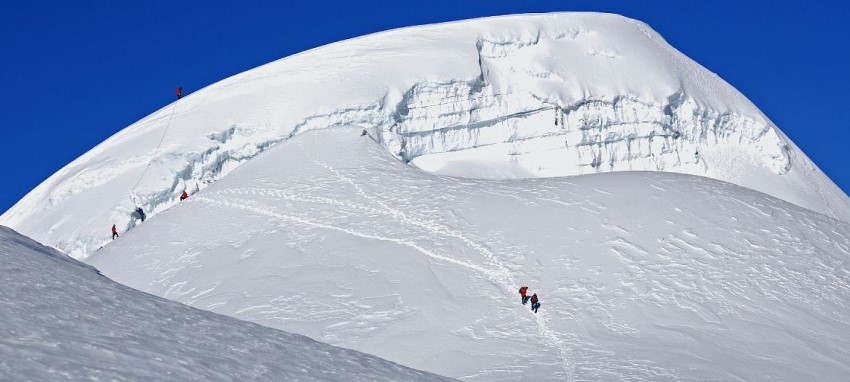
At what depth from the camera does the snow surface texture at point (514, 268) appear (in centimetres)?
2817

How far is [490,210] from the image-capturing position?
3772cm

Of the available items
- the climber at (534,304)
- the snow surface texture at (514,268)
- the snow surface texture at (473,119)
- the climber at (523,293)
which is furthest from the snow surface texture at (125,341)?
the snow surface texture at (473,119)

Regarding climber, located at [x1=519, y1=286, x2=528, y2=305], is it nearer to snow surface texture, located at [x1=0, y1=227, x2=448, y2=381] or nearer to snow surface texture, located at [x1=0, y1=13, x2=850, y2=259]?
snow surface texture, located at [x1=0, y1=227, x2=448, y2=381]

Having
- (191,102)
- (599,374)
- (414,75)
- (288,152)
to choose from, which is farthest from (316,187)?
(599,374)

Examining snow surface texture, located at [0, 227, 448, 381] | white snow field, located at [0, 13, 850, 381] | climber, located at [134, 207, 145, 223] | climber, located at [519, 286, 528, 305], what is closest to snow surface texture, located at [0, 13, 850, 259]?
white snow field, located at [0, 13, 850, 381]

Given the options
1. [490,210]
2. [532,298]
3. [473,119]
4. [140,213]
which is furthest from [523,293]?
[473,119]

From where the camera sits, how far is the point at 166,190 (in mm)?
45375

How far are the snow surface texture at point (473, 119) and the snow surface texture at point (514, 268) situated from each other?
4.38 m

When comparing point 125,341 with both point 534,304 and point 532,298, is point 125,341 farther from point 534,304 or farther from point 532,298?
point 534,304

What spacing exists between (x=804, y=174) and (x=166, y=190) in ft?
98.1

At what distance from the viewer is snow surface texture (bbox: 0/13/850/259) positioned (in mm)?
47438

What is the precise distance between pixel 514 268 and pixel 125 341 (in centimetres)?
2108

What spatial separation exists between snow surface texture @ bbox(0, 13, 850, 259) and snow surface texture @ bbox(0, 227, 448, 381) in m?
28.5

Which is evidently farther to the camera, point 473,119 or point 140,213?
point 473,119
